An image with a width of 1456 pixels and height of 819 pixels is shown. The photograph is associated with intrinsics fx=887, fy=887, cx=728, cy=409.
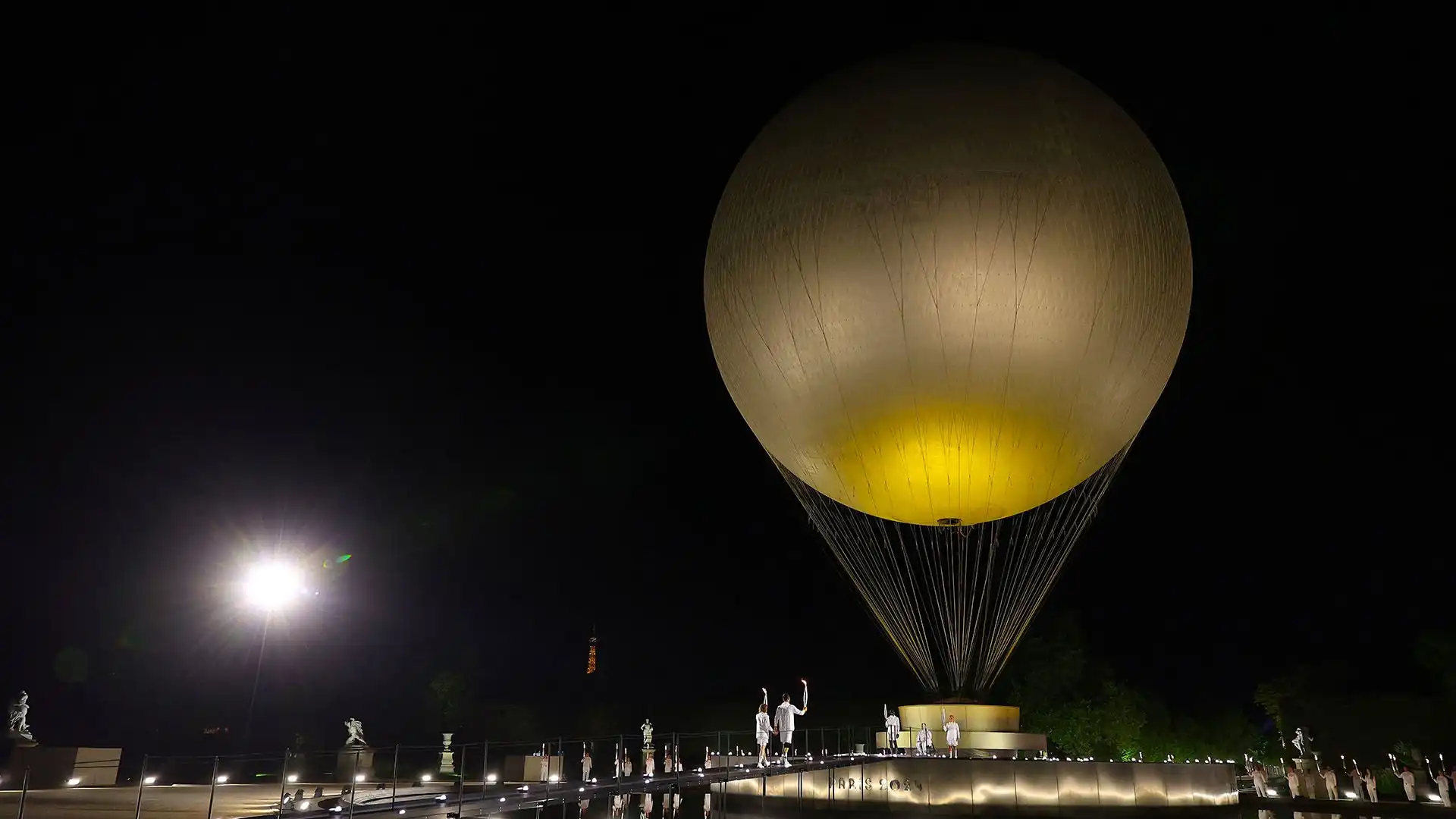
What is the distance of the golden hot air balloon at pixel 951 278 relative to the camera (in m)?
11.7

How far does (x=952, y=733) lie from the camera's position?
67.3 ft

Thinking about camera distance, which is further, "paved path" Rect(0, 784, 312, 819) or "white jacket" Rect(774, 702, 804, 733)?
"white jacket" Rect(774, 702, 804, 733)

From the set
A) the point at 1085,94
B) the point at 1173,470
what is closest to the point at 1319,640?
the point at 1173,470

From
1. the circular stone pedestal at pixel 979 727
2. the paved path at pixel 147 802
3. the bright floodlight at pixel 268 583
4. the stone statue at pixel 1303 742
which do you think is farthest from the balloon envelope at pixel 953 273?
the stone statue at pixel 1303 742

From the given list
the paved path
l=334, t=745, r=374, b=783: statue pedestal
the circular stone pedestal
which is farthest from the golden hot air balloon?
l=334, t=745, r=374, b=783: statue pedestal

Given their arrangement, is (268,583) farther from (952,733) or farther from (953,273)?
(952,733)

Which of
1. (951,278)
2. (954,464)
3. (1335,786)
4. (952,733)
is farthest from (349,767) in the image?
(1335,786)

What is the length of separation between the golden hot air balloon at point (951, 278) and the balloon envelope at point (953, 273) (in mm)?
30

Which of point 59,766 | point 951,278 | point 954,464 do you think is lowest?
point 59,766

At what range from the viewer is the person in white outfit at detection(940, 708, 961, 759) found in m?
20.5

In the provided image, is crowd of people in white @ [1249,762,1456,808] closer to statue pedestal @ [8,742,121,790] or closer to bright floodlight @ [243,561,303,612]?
bright floodlight @ [243,561,303,612]

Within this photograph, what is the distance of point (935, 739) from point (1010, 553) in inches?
208

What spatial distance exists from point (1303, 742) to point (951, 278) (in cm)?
3573

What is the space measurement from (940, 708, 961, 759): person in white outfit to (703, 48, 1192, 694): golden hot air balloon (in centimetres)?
814
